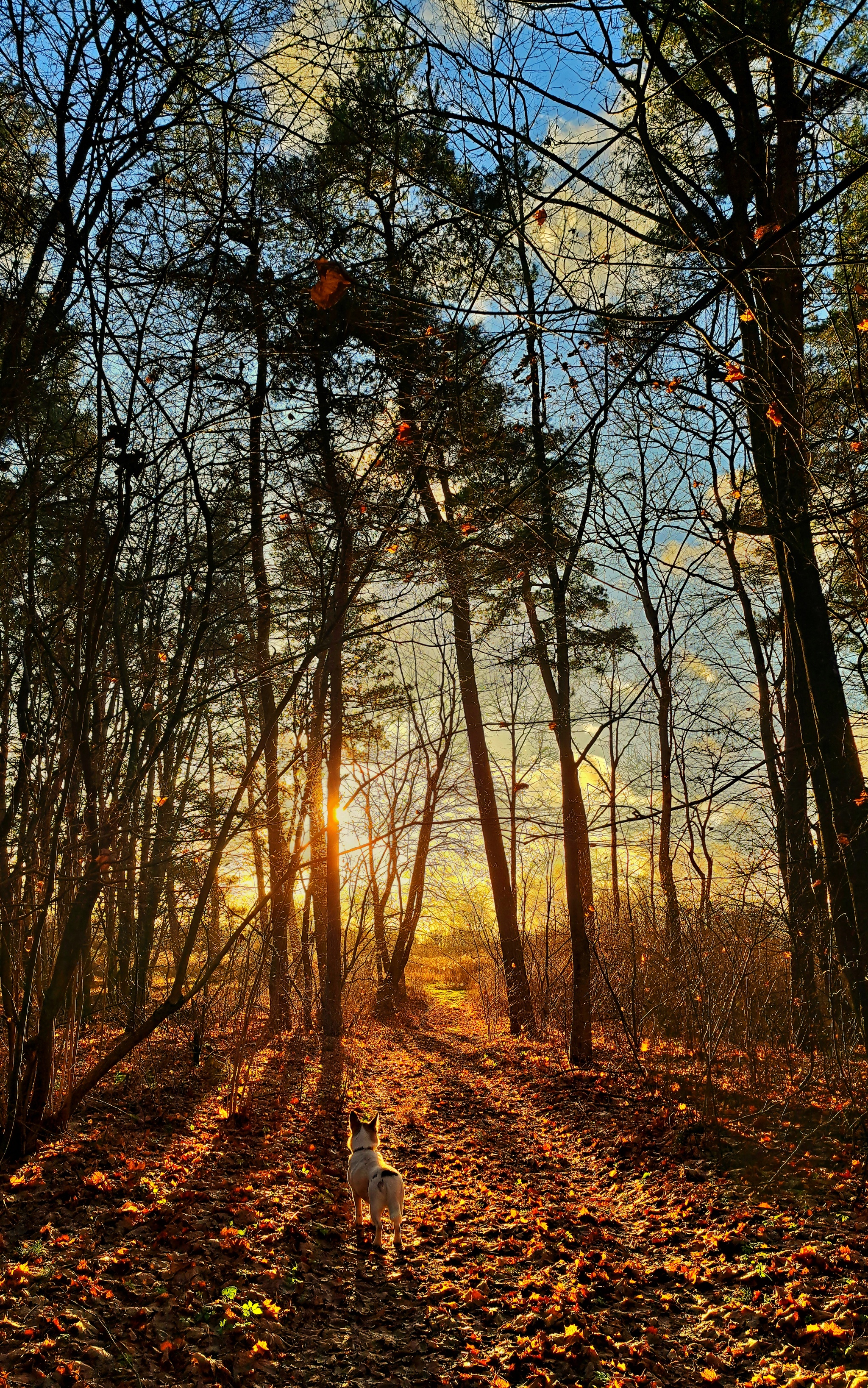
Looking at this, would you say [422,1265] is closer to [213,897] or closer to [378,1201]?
[378,1201]

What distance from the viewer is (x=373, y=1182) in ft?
14.0

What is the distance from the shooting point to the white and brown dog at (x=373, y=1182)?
4219mm

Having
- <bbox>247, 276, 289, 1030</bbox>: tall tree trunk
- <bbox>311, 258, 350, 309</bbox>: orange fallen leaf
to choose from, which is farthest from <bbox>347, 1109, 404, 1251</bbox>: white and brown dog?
<bbox>311, 258, 350, 309</bbox>: orange fallen leaf

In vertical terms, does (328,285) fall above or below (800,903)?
above

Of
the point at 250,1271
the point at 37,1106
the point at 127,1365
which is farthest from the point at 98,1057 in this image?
the point at 127,1365

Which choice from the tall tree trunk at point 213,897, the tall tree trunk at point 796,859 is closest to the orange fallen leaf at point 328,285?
the tall tree trunk at point 213,897

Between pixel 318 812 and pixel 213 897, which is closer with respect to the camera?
pixel 213 897

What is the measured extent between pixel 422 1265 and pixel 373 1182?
518 mm

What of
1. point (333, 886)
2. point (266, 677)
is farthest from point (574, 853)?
point (266, 677)

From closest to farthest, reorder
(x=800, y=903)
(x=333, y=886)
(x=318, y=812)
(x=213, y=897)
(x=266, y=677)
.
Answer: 1. (x=800, y=903)
2. (x=266, y=677)
3. (x=213, y=897)
4. (x=318, y=812)
5. (x=333, y=886)

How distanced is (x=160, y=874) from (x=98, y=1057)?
1.67 metres

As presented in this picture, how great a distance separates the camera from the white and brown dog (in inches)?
166

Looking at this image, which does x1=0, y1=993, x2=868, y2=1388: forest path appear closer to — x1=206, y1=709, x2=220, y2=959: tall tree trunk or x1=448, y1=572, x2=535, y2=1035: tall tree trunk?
x1=206, y1=709, x2=220, y2=959: tall tree trunk

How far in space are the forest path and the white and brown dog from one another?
158mm
